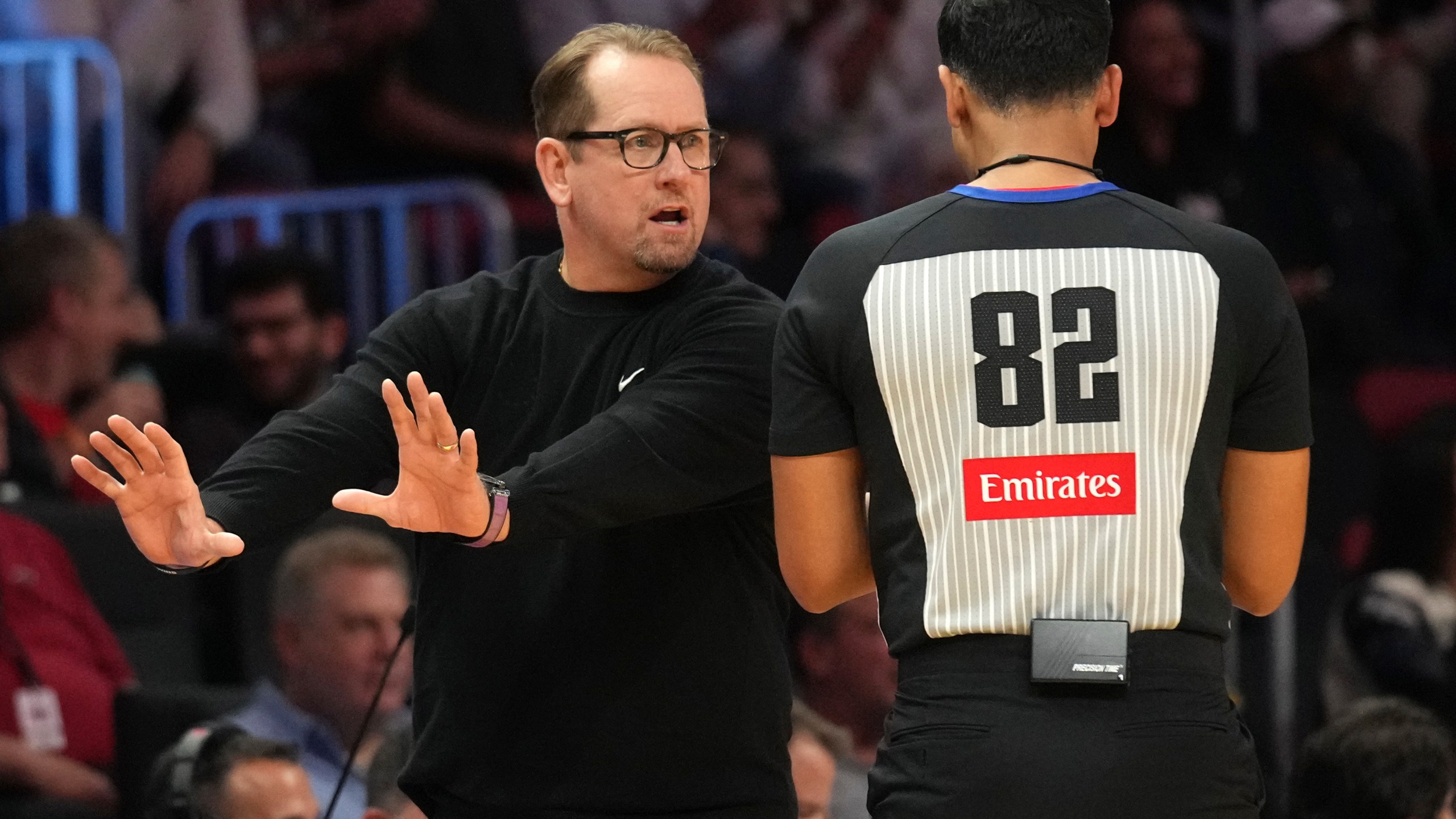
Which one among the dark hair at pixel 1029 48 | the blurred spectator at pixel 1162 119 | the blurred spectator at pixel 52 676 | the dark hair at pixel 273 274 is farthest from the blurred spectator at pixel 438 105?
the dark hair at pixel 1029 48

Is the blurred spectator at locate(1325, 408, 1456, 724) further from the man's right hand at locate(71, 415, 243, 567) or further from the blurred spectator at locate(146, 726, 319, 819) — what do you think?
the man's right hand at locate(71, 415, 243, 567)

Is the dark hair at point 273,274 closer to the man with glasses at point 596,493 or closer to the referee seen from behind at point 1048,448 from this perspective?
the man with glasses at point 596,493

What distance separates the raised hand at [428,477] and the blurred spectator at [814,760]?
2.17 m

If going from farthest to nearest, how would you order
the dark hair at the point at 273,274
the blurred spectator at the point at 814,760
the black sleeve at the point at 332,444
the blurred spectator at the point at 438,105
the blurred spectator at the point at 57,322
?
the blurred spectator at the point at 438,105 → the dark hair at the point at 273,274 → the blurred spectator at the point at 57,322 → the blurred spectator at the point at 814,760 → the black sleeve at the point at 332,444

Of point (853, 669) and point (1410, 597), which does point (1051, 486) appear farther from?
point (1410, 597)

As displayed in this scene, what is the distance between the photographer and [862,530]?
2.32 metres

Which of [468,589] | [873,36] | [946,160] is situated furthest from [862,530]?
[873,36]

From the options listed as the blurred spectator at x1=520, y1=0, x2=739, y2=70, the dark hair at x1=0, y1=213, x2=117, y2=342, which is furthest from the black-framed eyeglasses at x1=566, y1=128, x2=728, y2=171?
the blurred spectator at x1=520, y1=0, x2=739, y2=70

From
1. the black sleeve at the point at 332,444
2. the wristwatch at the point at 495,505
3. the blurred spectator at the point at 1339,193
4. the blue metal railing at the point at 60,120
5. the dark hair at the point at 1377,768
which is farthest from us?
the blurred spectator at the point at 1339,193


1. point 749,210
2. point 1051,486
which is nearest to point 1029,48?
point 1051,486

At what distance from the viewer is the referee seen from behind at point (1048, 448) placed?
2139mm

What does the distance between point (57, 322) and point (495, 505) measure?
353 cm

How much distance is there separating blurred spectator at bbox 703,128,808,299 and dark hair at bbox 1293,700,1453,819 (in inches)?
140

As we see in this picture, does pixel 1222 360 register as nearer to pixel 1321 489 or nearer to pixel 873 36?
pixel 1321 489
